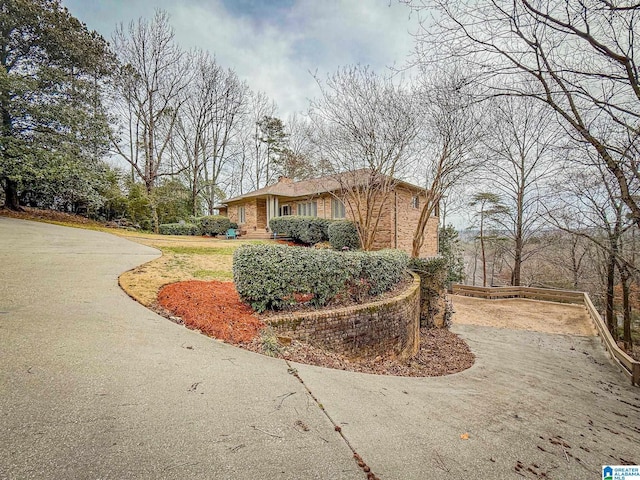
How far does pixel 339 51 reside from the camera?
8.10 metres

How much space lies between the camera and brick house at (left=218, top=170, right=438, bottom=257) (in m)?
14.0

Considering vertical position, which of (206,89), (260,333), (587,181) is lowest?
(260,333)

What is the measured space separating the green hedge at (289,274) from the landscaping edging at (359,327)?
0.36m

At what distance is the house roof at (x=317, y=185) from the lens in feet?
34.6

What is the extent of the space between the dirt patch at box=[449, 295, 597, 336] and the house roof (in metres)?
6.48

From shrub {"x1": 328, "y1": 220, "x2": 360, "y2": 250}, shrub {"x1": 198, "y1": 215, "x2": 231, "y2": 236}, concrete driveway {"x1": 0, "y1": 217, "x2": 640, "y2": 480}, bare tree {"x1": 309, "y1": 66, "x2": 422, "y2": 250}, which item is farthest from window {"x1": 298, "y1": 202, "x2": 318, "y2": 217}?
concrete driveway {"x1": 0, "y1": 217, "x2": 640, "y2": 480}

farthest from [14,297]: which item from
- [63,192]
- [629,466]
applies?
[63,192]

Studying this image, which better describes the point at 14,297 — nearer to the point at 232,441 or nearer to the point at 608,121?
the point at 232,441

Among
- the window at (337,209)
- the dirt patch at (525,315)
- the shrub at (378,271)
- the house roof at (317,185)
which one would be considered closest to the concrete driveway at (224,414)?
the shrub at (378,271)

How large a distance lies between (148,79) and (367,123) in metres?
17.2

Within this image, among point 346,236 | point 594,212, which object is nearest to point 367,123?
point 346,236

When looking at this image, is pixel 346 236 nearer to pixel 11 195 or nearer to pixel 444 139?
pixel 444 139

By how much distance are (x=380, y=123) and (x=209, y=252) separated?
7408 mm

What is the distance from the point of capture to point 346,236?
1356 centimetres
